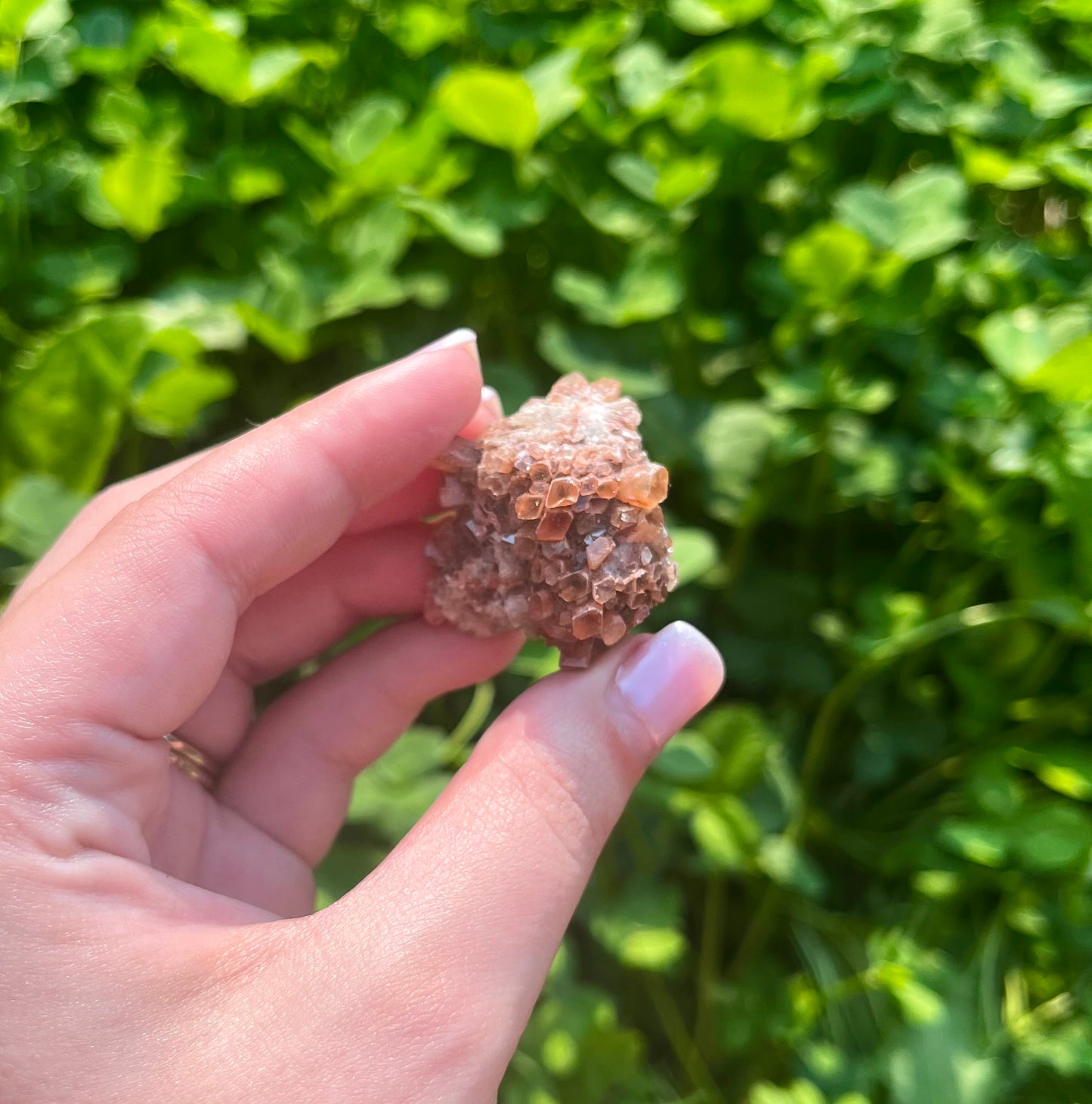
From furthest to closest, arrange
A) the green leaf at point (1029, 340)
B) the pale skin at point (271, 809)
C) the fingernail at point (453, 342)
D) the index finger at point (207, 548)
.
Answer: the green leaf at point (1029, 340) < the fingernail at point (453, 342) < the index finger at point (207, 548) < the pale skin at point (271, 809)

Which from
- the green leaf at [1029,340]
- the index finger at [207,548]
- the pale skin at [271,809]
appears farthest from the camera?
the green leaf at [1029,340]

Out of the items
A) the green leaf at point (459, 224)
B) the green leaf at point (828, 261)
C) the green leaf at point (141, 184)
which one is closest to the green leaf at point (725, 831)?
the green leaf at point (828, 261)

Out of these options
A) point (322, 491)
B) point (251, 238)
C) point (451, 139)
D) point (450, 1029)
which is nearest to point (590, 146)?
point (451, 139)

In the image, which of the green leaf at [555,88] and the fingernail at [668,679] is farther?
the green leaf at [555,88]

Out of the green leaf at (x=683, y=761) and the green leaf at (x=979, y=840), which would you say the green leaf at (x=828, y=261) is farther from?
the green leaf at (x=979, y=840)

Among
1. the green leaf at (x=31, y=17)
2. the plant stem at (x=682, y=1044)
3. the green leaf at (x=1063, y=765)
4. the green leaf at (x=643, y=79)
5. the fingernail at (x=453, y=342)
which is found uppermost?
the green leaf at (x=31, y=17)

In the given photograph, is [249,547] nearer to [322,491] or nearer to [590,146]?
[322,491]

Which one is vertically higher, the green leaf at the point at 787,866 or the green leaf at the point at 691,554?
the green leaf at the point at 691,554

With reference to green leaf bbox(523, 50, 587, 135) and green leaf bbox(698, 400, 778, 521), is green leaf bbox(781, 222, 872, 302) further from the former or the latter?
green leaf bbox(523, 50, 587, 135)
